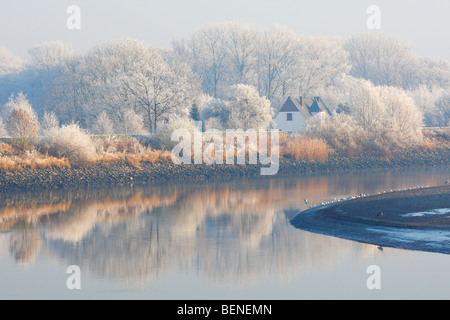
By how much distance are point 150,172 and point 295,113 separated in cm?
3953

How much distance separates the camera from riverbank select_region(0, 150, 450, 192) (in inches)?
1918

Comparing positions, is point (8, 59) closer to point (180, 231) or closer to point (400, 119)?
point (400, 119)

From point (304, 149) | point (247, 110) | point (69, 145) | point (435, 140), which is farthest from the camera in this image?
point (435, 140)

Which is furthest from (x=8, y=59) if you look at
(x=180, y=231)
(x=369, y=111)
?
(x=180, y=231)

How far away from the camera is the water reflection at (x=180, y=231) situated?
24.0m

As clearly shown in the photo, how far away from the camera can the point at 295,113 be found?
9044 centimetres

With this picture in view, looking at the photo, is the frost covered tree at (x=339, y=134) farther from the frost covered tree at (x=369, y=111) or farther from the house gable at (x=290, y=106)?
the house gable at (x=290, y=106)

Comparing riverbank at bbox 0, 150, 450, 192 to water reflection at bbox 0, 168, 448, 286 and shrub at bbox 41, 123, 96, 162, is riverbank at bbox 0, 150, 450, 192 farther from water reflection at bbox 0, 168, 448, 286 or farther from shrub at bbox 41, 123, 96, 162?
water reflection at bbox 0, 168, 448, 286

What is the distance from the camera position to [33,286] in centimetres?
2127

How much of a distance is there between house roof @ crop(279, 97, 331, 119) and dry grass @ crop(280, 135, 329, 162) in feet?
78.8

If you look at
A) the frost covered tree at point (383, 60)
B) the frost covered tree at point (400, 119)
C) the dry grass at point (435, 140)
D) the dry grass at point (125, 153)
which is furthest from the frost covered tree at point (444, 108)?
the dry grass at point (125, 153)

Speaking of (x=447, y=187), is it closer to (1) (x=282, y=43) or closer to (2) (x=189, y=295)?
(2) (x=189, y=295)

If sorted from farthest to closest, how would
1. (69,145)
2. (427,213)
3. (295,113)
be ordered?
(295,113) → (69,145) → (427,213)

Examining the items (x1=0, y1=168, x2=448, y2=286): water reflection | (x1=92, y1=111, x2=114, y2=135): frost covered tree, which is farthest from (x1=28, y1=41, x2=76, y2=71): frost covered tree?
(x1=0, y1=168, x2=448, y2=286): water reflection
